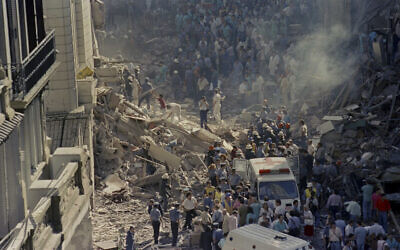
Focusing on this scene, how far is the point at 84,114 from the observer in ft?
80.2

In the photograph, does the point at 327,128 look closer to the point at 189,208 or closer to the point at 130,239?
the point at 189,208

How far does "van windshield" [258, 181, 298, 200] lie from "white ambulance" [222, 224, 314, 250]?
426cm

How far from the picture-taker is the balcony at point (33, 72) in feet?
48.1

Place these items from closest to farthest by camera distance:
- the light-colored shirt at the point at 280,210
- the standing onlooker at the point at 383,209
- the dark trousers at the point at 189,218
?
the light-colored shirt at the point at 280,210 → the standing onlooker at the point at 383,209 → the dark trousers at the point at 189,218

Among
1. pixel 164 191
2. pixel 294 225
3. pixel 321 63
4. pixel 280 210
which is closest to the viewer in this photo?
pixel 294 225

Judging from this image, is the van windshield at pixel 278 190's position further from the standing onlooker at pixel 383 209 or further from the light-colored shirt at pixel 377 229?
the light-colored shirt at pixel 377 229

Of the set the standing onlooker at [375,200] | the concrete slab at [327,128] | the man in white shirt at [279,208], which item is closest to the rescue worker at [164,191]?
the man in white shirt at [279,208]

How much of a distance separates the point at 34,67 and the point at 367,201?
38.2 ft

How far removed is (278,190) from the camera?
23.6 metres

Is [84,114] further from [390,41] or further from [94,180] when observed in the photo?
[390,41]

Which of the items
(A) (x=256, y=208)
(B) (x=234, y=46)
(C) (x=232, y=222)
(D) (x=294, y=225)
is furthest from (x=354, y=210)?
(B) (x=234, y=46)

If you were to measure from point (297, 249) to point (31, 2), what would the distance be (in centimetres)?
746

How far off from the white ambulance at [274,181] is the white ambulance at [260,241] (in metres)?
4.28

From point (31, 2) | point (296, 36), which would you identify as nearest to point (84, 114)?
point (31, 2)
